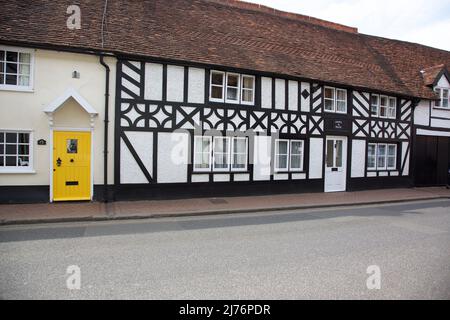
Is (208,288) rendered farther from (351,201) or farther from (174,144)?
(351,201)

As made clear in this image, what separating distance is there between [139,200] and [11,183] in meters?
3.81

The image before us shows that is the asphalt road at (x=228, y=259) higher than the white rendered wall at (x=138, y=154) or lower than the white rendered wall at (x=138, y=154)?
lower

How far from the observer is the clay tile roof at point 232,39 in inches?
432

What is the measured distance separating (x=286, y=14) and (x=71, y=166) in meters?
14.0

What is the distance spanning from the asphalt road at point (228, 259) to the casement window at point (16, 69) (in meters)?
4.63

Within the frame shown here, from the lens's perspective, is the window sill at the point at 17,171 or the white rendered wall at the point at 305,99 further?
the white rendered wall at the point at 305,99

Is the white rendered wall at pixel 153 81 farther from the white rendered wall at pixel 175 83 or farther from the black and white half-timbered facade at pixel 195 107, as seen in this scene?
the white rendered wall at pixel 175 83

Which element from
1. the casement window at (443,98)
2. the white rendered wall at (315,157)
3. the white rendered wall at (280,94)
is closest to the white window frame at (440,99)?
the casement window at (443,98)

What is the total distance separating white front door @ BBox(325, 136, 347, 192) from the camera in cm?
1505

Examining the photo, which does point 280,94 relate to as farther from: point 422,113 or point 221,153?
point 422,113

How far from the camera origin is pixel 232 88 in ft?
42.4

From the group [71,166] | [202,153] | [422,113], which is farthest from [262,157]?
[422,113]

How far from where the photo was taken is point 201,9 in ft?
49.8

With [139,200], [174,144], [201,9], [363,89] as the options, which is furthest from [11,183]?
[363,89]
